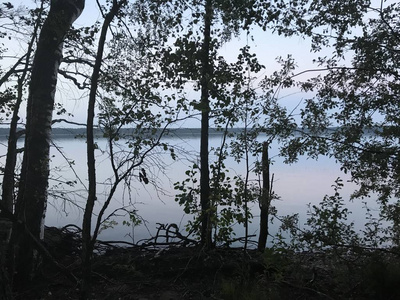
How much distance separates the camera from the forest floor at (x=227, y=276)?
256 inches

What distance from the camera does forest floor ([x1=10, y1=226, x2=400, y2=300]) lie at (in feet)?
21.3

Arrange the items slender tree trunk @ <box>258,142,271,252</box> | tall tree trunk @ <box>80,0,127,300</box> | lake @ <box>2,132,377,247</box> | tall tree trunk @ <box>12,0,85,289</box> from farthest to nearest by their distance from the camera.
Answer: slender tree trunk @ <box>258,142,271,252</box> → tall tree trunk @ <box>12,0,85,289</box> → lake @ <box>2,132,377,247</box> → tall tree trunk @ <box>80,0,127,300</box>

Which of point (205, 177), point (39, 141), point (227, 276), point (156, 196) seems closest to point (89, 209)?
point (39, 141)

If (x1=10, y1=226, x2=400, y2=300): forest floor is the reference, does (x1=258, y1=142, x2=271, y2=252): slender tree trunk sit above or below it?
above

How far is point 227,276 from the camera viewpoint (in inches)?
308

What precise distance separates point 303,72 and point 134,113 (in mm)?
4006

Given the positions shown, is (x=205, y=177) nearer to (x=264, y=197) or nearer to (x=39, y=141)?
(x=264, y=197)

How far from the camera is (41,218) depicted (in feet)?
25.1

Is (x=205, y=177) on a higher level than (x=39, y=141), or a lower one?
lower

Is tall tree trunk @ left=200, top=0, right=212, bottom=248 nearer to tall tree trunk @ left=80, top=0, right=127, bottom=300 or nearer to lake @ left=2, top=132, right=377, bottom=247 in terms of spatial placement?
lake @ left=2, top=132, right=377, bottom=247

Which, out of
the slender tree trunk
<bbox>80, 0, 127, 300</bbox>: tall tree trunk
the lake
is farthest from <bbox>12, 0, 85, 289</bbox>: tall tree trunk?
the slender tree trunk

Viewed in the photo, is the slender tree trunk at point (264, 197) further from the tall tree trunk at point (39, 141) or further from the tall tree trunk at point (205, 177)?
the tall tree trunk at point (39, 141)

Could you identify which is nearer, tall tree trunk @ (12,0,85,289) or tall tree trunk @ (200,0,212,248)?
tall tree trunk @ (12,0,85,289)

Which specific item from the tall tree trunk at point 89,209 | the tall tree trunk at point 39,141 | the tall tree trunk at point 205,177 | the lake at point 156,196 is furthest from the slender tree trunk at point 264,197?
the tall tree trunk at point 39,141
